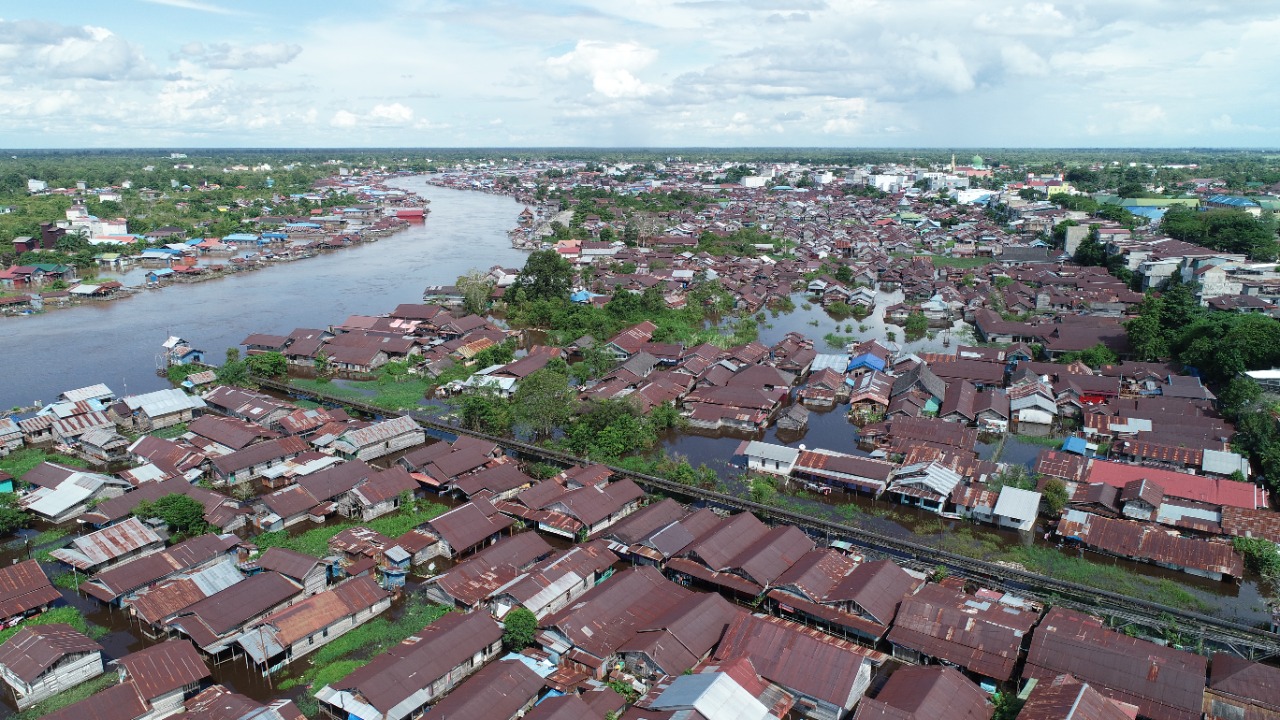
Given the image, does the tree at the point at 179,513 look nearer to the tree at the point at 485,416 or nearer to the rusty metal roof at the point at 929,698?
the tree at the point at 485,416

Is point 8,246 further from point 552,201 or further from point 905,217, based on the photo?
point 905,217

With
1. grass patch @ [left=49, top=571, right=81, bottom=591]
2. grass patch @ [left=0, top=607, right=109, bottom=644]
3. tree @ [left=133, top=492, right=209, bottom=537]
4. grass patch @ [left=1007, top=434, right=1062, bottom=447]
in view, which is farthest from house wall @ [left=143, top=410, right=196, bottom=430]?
grass patch @ [left=1007, top=434, right=1062, bottom=447]

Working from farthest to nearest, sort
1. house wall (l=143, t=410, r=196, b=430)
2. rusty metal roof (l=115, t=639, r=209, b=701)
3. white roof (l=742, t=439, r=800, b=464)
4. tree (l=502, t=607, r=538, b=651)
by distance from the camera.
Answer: house wall (l=143, t=410, r=196, b=430)
white roof (l=742, t=439, r=800, b=464)
tree (l=502, t=607, r=538, b=651)
rusty metal roof (l=115, t=639, r=209, b=701)

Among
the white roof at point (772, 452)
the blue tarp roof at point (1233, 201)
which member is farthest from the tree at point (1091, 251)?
the white roof at point (772, 452)

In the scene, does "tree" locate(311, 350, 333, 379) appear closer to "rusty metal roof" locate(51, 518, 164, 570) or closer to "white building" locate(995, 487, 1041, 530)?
"rusty metal roof" locate(51, 518, 164, 570)

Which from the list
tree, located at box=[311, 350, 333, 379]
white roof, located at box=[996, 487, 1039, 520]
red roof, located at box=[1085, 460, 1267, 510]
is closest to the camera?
white roof, located at box=[996, 487, 1039, 520]

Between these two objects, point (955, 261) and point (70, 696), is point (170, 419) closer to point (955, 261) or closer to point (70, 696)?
point (70, 696)

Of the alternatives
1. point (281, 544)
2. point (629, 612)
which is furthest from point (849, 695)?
point (281, 544)
